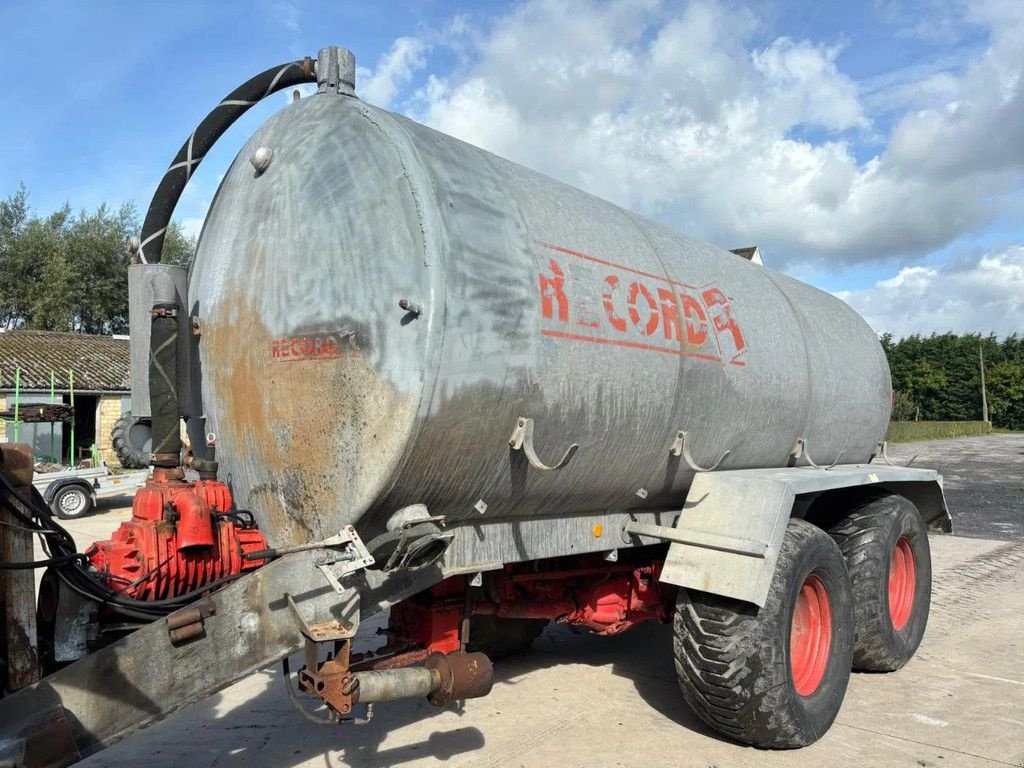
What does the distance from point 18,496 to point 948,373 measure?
231ft

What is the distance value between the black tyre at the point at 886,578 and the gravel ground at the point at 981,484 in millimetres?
3625

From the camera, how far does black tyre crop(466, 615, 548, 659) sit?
581 centimetres

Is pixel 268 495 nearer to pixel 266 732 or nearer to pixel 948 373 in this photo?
pixel 266 732

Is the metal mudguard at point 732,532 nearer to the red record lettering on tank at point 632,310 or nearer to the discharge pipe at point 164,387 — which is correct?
the red record lettering on tank at point 632,310

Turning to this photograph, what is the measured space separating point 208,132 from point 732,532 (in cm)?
334

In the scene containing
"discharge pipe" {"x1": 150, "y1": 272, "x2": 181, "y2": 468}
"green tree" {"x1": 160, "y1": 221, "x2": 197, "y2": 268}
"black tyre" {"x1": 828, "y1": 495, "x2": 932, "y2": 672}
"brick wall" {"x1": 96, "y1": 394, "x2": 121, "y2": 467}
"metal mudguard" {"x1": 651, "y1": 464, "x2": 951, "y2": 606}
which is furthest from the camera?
"green tree" {"x1": 160, "y1": 221, "x2": 197, "y2": 268}

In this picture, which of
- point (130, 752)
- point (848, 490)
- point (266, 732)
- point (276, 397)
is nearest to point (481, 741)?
point (266, 732)

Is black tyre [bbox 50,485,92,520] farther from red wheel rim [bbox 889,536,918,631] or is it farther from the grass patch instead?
the grass patch

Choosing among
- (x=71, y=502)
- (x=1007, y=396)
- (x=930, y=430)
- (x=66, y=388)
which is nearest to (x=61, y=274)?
(x=66, y=388)

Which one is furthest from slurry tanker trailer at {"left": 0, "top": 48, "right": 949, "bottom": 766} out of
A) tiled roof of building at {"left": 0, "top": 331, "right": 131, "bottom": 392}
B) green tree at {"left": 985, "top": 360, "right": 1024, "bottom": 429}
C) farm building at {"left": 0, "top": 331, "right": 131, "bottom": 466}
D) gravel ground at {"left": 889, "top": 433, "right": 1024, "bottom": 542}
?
green tree at {"left": 985, "top": 360, "right": 1024, "bottom": 429}

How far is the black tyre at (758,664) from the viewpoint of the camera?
4.32m

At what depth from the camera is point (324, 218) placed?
11.3ft

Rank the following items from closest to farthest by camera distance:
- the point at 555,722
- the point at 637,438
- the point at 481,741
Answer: the point at 637,438 → the point at 481,741 → the point at 555,722

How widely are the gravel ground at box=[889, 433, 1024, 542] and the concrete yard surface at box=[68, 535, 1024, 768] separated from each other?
4635 millimetres
